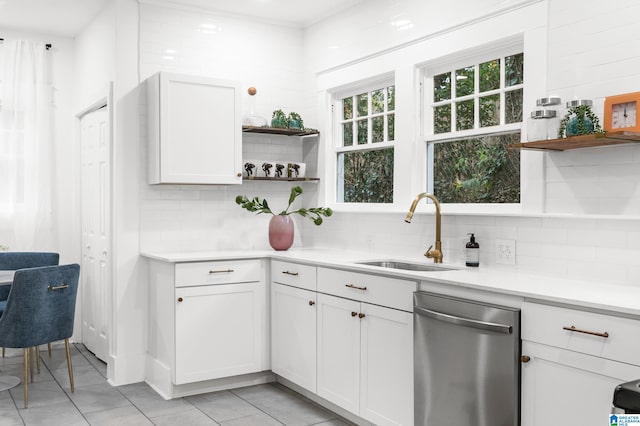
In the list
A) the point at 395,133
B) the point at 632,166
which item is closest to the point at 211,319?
the point at 395,133

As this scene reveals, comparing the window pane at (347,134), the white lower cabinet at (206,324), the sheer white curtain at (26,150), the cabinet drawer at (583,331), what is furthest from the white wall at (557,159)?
the sheer white curtain at (26,150)

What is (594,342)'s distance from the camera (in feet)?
7.25

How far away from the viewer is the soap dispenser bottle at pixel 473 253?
3.46 metres

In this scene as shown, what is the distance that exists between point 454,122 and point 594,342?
6.33ft

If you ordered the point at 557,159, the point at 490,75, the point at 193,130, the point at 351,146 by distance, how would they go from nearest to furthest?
the point at 557,159, the point at 490,75, the point at 193,130, the point at 351,146

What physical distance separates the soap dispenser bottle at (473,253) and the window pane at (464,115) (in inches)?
29.0

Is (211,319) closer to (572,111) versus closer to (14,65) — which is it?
(572,111)

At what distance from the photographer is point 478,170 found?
3693mm

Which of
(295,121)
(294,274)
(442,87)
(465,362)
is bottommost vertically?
(465,362)

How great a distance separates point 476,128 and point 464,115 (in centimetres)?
15

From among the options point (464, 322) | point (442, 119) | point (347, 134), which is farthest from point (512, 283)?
point (347, 134)

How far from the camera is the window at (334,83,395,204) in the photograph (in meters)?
4.37

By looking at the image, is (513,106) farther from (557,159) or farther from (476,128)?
(557,159)

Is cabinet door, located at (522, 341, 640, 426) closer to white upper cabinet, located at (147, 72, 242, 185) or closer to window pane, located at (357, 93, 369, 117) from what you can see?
window pane, located at (357, 93, 369, 117)
